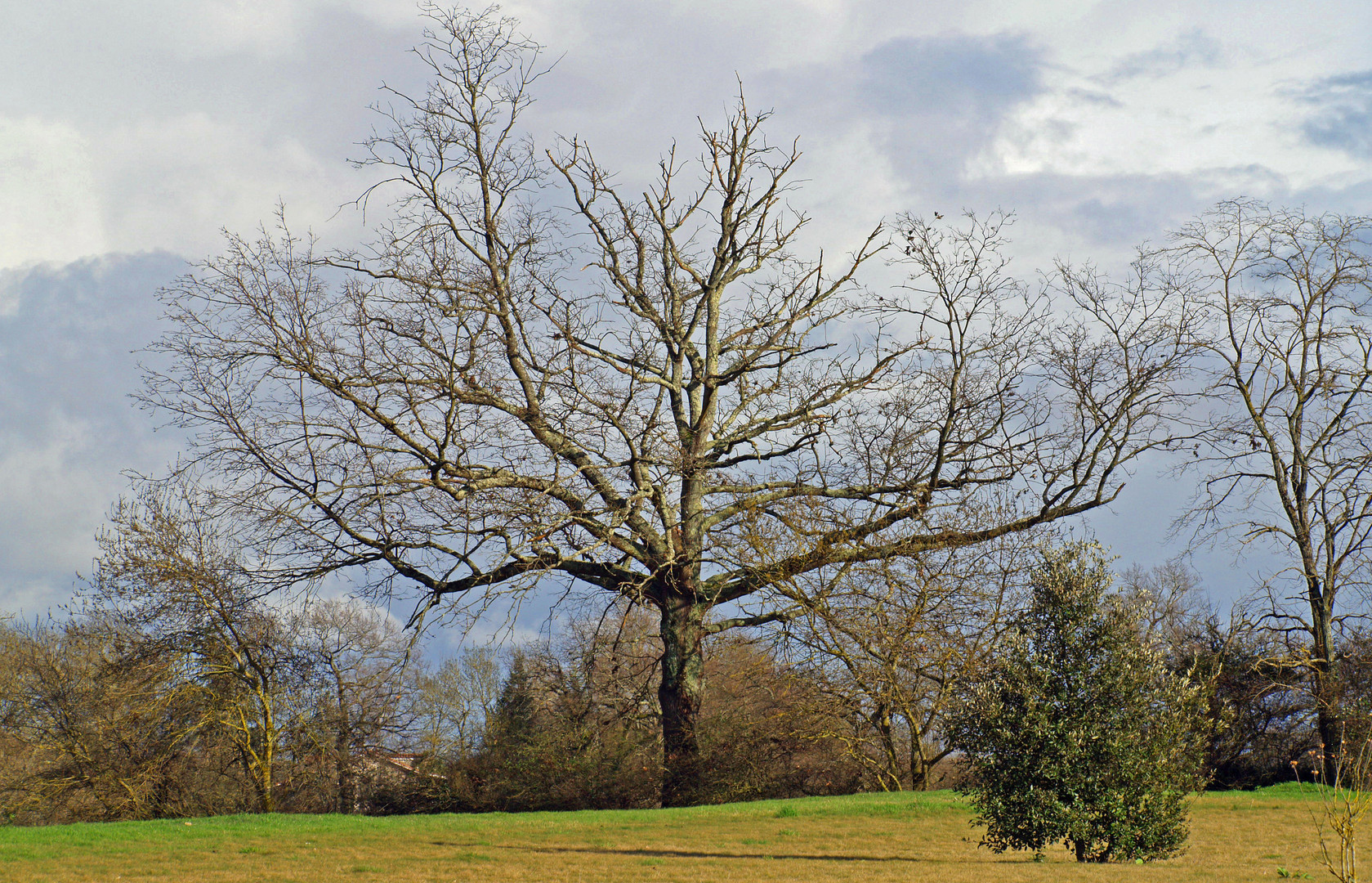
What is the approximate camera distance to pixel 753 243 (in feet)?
65.3

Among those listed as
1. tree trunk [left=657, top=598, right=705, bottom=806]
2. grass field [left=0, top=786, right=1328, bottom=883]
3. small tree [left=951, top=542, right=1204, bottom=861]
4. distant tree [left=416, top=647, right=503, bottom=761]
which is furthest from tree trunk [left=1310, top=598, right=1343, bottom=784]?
distant tree [left=416, top=647, right=503, bottom=761]

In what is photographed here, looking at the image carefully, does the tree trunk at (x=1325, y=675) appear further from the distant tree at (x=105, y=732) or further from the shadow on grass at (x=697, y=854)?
the distant tree at (x=105, y=732)

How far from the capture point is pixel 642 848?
1121cm

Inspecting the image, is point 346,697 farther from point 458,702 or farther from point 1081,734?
point 1081,734

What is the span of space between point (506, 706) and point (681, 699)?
6786 mm

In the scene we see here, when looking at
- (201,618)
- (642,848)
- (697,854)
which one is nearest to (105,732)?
(201,618)

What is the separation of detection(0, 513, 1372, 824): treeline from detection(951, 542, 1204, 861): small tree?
15.8ft

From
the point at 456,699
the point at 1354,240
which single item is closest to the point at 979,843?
the point at 1354,240

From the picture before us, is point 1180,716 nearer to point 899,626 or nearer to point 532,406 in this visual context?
point 899,626

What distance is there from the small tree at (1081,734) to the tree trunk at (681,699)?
790 centimetres

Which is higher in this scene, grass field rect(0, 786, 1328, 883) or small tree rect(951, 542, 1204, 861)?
small tree rect(951, 542, 1204, 861)

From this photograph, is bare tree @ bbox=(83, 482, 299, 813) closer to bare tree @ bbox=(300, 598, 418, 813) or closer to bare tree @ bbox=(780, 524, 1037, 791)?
bare tree @ bbox=(300, 598, 418, 813)

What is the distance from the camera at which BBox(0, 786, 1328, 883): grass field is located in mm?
9289

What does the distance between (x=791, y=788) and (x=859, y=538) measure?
6.68m
